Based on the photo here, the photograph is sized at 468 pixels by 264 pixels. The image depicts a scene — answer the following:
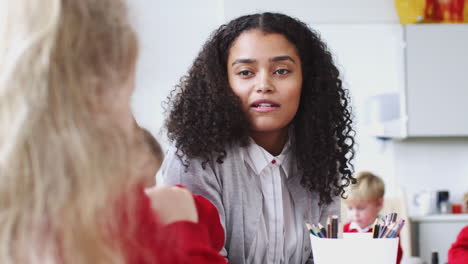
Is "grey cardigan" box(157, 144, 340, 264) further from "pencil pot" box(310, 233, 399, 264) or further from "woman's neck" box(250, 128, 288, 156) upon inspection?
"pencil pot" box(310, 233, 399, 264)

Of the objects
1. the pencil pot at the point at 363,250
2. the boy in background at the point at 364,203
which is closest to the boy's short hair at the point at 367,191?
the boy in background at the point at 364,203

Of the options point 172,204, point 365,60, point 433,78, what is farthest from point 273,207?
point 365,60

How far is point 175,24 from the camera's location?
423cm

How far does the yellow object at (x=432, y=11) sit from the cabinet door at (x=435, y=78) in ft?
0.28

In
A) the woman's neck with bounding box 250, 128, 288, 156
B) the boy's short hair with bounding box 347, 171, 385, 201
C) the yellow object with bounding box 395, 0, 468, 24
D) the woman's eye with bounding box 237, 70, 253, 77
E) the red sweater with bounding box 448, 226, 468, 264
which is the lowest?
the red sweater with bounding box 448, 226, 468, 264

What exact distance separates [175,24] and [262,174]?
3071 mm

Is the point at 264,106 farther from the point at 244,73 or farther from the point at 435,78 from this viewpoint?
the point at 435,78

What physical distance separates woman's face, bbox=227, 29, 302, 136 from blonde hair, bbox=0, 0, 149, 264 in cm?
70

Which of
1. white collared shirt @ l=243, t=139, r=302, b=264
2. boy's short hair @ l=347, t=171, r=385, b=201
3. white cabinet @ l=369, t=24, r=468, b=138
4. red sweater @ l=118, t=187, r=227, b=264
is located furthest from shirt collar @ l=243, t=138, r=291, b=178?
white cabinet @ l=369, t=24, r=468, b=138

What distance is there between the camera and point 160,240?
63 centimetres

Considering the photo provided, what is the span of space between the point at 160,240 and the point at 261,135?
761mm

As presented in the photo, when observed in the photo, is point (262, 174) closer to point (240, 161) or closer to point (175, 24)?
point (240, 161)

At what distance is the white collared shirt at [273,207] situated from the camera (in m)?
1.27

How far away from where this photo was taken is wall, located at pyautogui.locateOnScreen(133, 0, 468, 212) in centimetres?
417
